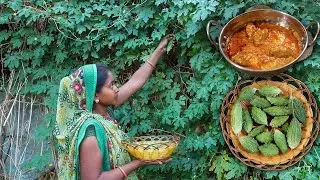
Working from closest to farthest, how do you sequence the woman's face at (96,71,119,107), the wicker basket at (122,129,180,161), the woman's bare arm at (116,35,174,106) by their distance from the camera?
1. the wicker basket at (122,129,180,161)
2. the woman's face at (96,71,119,107)
3. the woman's bare arm at (116,35,174,106)

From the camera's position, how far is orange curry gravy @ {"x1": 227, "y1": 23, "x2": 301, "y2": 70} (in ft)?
9.53

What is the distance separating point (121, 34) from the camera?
11.0ft

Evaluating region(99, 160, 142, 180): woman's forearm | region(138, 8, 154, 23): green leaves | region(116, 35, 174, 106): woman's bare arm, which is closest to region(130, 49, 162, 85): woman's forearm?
region(116, 35, 174, 106): woman's bare arm

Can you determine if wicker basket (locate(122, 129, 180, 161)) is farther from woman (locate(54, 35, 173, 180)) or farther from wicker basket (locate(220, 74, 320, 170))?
wicker basket (locate(220, 74, 320, 170))

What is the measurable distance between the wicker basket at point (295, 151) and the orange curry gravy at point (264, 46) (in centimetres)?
12

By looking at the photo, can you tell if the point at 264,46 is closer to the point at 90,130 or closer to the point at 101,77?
the point at 101,77

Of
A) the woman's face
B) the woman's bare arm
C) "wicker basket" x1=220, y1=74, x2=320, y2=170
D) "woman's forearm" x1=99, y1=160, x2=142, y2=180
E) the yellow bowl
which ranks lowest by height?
"wicker basket" x1=220, y1=74, x2=320, y2=170

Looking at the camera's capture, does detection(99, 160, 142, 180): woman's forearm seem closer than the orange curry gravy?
Yes

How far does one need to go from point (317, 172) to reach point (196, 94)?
90 centimetres

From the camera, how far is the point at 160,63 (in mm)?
3344

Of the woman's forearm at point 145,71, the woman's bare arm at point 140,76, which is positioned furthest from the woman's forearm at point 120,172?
the woman's forearm at point 145,71

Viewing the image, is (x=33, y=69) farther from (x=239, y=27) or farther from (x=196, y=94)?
(x=239, y=27)

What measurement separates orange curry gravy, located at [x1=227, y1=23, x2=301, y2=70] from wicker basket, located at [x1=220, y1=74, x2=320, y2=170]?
0.40ft

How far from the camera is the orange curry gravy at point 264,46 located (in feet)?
9.53
